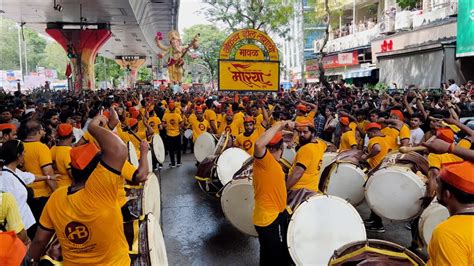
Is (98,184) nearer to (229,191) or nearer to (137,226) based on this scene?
(137,226)

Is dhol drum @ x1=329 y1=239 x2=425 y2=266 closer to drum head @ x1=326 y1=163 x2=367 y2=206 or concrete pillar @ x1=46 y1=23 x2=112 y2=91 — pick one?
drum head @ x1=326 y1=163 x2=367 y2=206

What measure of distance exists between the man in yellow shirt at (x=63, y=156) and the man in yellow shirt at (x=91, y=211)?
Answer: 2.26 metres

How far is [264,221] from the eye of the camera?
174 inches

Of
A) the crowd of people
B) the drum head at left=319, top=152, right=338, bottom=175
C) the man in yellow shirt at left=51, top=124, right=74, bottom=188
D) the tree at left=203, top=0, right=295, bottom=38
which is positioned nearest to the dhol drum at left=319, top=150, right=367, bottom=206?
the crowd of people

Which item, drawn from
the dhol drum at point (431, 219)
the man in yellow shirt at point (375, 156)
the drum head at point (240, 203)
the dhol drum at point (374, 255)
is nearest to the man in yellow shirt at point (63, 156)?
the drum head at point (240, 203)

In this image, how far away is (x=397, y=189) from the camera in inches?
222

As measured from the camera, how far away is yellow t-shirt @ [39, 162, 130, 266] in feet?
9.87

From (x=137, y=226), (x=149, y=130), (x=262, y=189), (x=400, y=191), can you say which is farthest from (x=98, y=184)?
(x=149, y=130)

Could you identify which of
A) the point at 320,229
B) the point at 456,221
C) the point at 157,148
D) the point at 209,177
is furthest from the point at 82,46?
the point at 456,221

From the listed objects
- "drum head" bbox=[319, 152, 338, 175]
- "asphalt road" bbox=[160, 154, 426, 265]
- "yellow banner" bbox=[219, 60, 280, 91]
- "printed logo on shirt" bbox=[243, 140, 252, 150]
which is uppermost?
"yellow banner" bbox=[219, 60, 280, 91]

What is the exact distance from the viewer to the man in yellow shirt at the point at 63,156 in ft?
17.5

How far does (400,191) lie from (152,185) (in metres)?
2.95

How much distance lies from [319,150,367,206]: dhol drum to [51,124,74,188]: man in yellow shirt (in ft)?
11.0

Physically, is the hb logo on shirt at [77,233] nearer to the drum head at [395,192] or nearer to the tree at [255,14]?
the drum head at [395,192]
